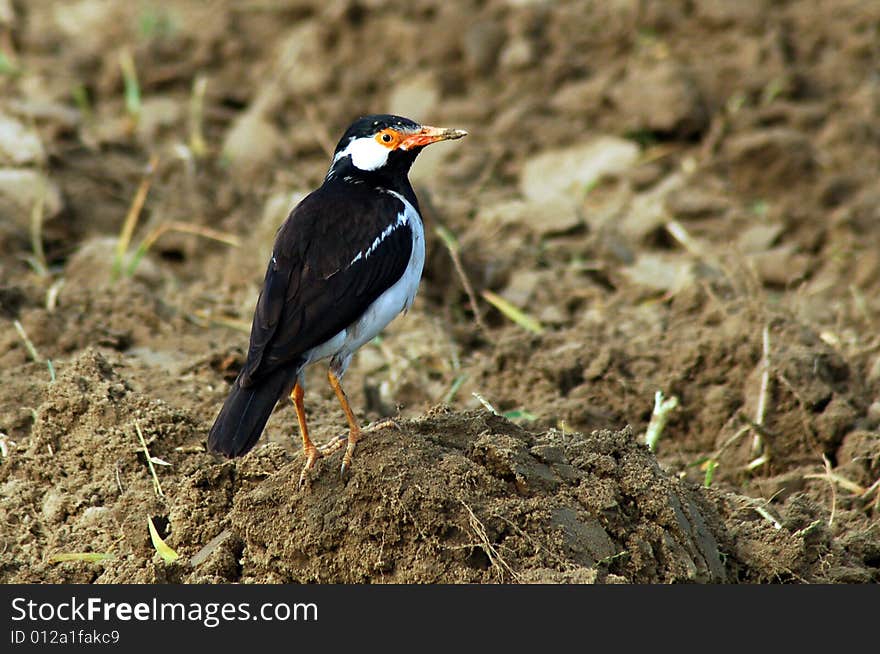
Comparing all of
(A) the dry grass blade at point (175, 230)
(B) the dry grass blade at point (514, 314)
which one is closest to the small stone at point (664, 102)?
(B) the dry grass blade at point (514, 314)

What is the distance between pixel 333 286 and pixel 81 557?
143 cm

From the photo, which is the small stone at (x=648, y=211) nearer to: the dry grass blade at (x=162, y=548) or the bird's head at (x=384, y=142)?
the bird's head at (x=384, y=142)

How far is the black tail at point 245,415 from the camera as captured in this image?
484 cm

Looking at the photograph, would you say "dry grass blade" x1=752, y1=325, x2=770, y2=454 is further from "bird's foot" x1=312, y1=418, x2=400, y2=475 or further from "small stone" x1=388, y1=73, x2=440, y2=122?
"small stone" x1=388, y1=73, x2=440, y2=122

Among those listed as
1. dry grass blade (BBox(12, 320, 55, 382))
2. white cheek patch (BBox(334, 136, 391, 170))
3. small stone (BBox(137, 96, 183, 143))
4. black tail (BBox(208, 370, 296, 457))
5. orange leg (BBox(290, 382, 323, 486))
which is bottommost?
small stone (BBox(137, 96, 183, 143))

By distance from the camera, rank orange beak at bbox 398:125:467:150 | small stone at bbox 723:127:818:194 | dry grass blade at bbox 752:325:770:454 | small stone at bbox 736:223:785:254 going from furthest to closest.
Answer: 1. small stone at bbox 723:127:818:194
2. small stone at bbox 736:223:785:254
3. dry grass blade at bbox 752:325:770:454
4. orange beak at bbox 398:125:467:150

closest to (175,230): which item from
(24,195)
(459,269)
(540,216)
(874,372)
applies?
(24,195)

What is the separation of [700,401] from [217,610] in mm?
3031

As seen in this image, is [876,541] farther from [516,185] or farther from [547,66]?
[547,66]

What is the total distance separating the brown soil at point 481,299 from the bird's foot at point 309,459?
0.04 meters

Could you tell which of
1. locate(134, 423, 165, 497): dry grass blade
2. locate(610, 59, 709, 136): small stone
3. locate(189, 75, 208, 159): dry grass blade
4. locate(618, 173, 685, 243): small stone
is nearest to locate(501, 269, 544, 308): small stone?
locate(618, 173, 685, 243): small stone

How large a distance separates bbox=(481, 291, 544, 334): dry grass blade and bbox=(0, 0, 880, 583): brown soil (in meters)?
0.10

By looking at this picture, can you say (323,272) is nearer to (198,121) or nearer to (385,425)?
(385,425)

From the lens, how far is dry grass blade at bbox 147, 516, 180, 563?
5.01 metres
